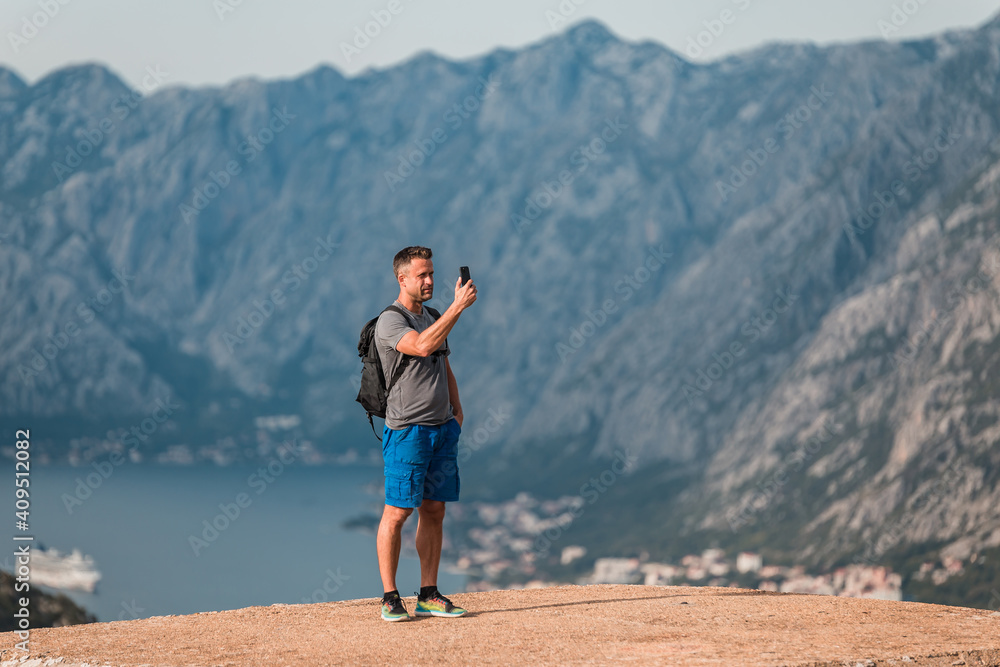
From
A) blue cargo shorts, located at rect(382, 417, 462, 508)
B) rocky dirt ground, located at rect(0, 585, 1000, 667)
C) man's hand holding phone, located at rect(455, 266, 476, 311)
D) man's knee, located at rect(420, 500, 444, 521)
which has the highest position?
man's hand holding phone, located at rect(455, 266, 476, 311)

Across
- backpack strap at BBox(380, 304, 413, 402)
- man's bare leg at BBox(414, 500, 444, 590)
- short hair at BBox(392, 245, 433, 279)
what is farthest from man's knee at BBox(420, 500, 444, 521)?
short hair at BBox(392, 245, 433, 279)

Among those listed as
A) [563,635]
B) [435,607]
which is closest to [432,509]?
[435,607]

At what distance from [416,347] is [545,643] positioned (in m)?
3.34

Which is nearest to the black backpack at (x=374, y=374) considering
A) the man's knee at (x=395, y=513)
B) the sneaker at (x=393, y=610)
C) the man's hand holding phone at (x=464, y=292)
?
the man's hand holding phone at (x=464, y=292)

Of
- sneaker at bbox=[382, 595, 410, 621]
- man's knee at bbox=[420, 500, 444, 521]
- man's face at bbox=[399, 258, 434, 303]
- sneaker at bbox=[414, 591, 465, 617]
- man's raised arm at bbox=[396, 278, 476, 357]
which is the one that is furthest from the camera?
sneaker at bbox=[414, 591, 465, 617]

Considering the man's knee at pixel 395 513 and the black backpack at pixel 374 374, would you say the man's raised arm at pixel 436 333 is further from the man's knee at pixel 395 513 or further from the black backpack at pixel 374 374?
the man's knee at pixel 395 513

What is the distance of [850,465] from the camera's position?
190750 millimetres

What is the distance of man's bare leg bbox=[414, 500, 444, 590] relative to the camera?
1163cm

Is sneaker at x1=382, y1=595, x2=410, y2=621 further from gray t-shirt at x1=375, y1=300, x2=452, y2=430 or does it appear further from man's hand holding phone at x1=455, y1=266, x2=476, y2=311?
man's hand holding phone at x1=455, y1=266, x2=476, y2=311

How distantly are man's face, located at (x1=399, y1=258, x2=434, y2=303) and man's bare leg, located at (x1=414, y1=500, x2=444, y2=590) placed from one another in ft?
7.69

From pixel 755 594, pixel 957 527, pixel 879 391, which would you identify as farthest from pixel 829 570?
pixel 755 594

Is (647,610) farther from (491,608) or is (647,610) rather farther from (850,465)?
(850,465)

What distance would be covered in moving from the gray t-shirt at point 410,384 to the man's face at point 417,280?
229 mm

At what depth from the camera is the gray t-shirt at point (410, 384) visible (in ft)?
36.6
